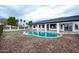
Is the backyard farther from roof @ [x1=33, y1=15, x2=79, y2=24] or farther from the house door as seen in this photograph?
roof @ [x1=33, y1=15, x2=79, y2=24]

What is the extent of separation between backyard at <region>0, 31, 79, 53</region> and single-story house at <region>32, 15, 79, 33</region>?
0.23 meters

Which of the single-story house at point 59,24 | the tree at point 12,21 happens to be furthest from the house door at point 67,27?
the tree at point 12,21

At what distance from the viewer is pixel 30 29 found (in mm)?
4723

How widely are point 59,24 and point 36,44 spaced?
791 mm

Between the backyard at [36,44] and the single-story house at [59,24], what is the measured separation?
23 cm

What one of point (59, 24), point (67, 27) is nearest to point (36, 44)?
point (59, 24)

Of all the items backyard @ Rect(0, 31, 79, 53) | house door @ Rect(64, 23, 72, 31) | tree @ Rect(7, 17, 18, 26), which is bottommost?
backyard @ Rect(0, 31, 79, 53)

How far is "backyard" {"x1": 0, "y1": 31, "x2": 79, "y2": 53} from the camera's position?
15.0 ft

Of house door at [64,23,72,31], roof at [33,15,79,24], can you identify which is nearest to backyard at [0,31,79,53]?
house door at [64,23,72,31]

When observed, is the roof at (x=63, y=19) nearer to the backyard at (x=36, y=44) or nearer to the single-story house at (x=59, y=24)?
the single-story house at (x=59, y=24)

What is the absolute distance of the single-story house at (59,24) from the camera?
4594 millimetres

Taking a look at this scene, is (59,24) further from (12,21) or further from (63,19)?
(12,21)
